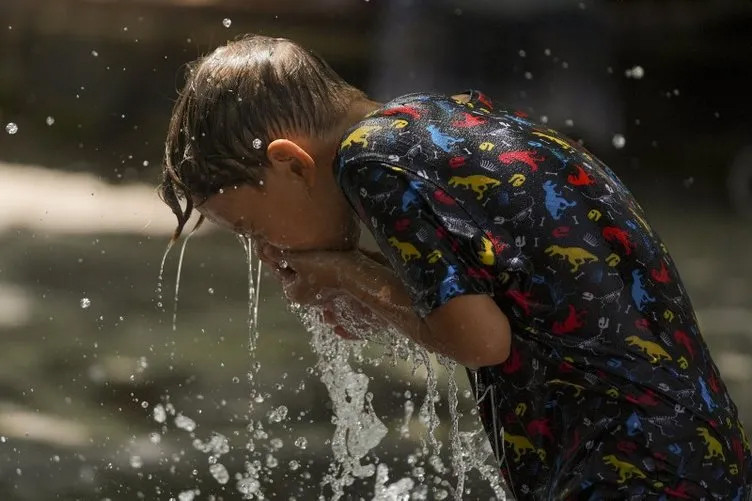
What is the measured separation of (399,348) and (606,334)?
0.29 meters

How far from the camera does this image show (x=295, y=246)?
1286 mm

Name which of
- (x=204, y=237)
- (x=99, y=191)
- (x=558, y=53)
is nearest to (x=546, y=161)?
(x=204, y=237)

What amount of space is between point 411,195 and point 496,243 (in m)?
0.09

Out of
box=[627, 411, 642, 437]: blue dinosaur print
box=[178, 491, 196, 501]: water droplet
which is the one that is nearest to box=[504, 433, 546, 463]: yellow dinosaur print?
box=[627, 411, 642, 437]: blue dinosaur print

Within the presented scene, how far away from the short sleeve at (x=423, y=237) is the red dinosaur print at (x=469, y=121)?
9 cm

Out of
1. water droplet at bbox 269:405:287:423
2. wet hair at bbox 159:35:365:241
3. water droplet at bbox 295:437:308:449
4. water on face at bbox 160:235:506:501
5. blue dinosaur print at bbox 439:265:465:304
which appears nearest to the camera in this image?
blue dinosaur print at bbox 439:265:465:304

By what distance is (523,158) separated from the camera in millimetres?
1220

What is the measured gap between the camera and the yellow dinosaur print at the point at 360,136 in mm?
1186

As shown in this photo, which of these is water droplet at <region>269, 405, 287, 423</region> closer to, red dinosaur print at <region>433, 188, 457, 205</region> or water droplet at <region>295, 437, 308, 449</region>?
water droplet at <region>295, 437, 308, 449</region>

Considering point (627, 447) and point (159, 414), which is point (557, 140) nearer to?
point (627, 447)

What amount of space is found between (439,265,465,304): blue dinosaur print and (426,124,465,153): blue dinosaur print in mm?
120

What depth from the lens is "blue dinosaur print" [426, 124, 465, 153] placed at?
120 centimetres

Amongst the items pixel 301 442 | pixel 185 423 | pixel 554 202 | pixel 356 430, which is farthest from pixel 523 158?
pixel 185 423

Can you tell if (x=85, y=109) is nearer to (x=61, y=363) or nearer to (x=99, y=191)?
(x=99, y=191)
